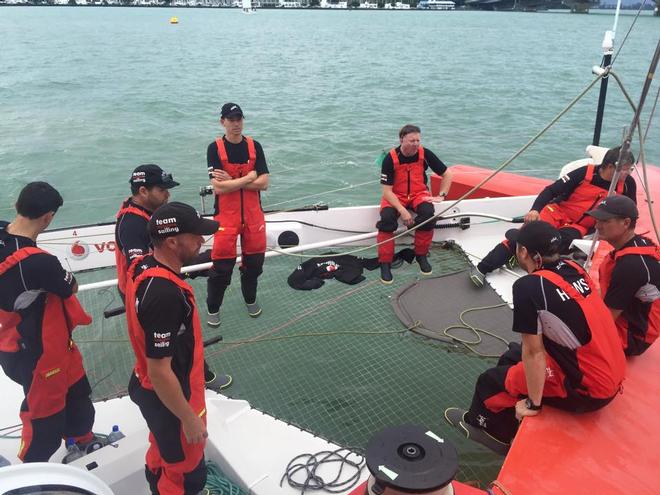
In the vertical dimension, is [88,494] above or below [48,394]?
above

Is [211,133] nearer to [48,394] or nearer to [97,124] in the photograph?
[97,124]

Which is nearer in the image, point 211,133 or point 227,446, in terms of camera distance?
point 227,446

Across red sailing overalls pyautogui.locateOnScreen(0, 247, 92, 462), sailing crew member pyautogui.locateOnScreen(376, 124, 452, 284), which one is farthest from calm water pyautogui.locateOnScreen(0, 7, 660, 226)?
red sailing overalls pyautogui.locateOnScreen(0, 247, 92, 462)

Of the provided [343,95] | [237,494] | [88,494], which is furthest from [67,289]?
[343,95]

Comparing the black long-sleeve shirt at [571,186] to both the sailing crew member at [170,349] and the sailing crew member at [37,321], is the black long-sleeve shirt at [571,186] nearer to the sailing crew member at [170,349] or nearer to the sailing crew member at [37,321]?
the sailing crew member at [170,349]

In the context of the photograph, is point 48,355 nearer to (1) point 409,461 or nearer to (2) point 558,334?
(1) point 409,461

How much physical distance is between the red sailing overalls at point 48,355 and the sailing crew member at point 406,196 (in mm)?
2545

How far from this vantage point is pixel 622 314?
260 centimetres

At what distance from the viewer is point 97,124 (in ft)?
45.9

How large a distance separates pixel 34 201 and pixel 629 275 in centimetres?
280

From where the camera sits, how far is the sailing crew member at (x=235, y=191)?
3475 millimetres

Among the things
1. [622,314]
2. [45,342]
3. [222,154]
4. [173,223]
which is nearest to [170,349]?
[173,223]

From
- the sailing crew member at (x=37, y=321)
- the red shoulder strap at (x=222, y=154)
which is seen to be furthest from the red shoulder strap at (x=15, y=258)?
the red shoulder strap at (x=222, y=154)

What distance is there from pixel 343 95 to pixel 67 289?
54.6 ft
